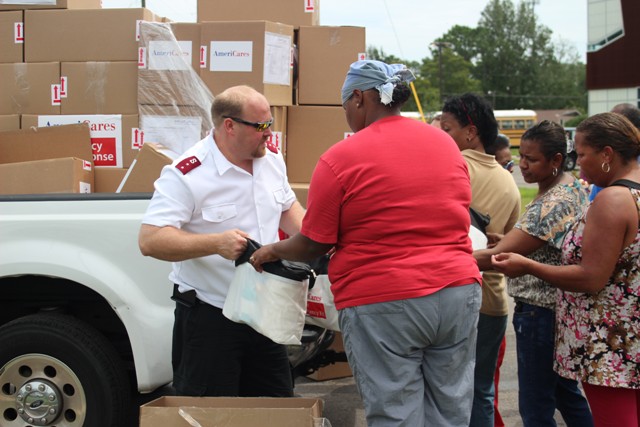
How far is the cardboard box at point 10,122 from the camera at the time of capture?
4422mm

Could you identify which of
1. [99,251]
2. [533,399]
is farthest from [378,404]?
[99,251]

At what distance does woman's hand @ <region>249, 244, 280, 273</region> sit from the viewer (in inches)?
109

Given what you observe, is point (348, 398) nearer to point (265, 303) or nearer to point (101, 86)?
point (265, 303)

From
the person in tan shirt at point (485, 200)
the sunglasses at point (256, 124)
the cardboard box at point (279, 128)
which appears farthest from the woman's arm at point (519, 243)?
the cardboard box at point (279, 128)

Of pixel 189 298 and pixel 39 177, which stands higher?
pixel 39 177

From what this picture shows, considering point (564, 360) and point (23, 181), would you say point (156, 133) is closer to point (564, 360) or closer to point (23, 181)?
point (23, 181)

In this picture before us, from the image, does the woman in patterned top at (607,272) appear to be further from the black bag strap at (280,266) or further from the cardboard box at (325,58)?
the cardboard box at (325,58)

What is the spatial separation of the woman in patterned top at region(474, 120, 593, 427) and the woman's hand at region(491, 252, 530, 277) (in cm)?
19

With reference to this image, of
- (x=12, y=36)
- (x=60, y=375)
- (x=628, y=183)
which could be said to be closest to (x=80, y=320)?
(x=60, y=375)

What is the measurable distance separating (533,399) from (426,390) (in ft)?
3.58

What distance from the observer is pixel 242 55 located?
4.33 metres

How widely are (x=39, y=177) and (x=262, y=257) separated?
1.74 metres

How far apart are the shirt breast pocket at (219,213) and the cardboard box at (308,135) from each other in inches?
62.3

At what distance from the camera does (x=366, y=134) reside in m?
2.53
